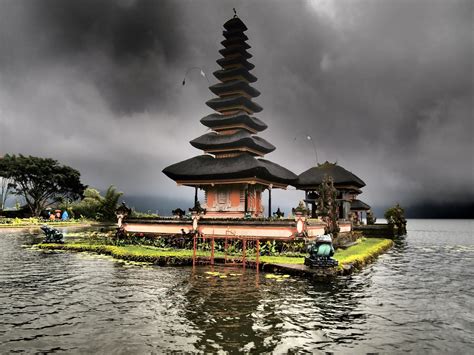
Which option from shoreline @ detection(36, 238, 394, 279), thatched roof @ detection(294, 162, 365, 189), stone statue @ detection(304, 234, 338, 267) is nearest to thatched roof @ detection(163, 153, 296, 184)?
thatched roof @ detection(294, 162, 365, 189)

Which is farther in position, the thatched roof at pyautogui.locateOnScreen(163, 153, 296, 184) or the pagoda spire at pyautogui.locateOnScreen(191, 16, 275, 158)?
the pagoda spire at pyautogui.locateOnScreen(191, 16, 275, 158)

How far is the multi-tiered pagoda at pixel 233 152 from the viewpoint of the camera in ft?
103

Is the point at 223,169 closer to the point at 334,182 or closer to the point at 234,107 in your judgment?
the point at 234,107

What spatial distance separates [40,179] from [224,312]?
63205 mm

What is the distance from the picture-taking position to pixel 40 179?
63.2 metres

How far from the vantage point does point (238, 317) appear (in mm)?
10531

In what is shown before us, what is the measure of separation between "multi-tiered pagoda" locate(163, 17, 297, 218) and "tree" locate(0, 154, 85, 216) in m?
40.8

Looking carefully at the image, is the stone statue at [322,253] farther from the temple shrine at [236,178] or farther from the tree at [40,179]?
the tree at [40,179]

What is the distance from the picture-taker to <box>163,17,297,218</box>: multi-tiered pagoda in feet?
103

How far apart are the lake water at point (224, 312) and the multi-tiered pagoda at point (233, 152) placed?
13.3 meters

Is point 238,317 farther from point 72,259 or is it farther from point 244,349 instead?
point 72,259

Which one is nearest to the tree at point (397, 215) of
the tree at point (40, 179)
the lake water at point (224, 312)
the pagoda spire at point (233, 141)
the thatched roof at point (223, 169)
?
the pagoda spire at point (233, 141)

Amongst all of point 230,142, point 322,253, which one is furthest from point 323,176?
point 322,253

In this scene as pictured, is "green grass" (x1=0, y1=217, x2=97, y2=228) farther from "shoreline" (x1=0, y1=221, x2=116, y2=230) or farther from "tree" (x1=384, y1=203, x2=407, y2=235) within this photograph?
"tree" (x1=384, y1=203, x2=407, y2=235)
